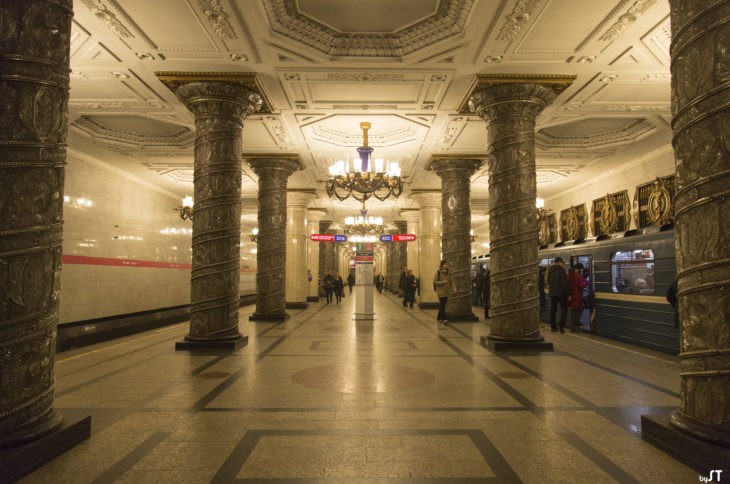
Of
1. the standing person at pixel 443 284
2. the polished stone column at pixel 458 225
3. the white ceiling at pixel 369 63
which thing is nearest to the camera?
the white ceiling at pixel 369 63

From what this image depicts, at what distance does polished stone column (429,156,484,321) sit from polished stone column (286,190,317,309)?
20.9 ft

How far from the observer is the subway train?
305 inches

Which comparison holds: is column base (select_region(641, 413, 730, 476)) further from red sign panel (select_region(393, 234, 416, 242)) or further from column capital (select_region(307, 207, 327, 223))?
column capital (select_region(307, 207, 327, 223))

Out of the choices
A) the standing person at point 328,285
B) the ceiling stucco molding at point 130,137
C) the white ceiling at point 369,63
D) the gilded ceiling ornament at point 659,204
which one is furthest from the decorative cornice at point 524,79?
the standing person at point 328,285

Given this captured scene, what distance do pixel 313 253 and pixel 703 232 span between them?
2124 centimetres

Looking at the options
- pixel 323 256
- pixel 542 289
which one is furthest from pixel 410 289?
pixel 323 256

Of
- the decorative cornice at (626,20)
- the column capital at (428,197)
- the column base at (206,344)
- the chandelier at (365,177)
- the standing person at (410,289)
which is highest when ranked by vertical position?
the decorative cornice at (626,20)

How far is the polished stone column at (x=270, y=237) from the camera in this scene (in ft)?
40.5

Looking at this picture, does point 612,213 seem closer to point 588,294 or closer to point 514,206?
point 588,294

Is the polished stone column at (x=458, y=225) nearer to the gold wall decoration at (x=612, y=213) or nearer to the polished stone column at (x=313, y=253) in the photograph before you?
the gold wall decoration at (x=612, y=213)

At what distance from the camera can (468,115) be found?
924cm

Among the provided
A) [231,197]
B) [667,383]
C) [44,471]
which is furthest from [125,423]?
[667,383]

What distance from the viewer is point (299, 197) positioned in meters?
17.3

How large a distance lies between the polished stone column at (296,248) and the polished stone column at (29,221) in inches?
543
